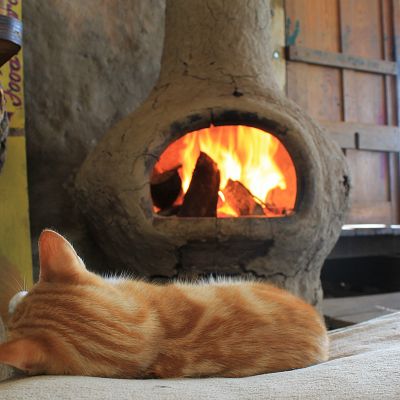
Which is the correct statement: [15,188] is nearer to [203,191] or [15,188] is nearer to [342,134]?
[203,191]

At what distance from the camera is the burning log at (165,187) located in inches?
100

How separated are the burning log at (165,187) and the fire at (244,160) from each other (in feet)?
0.11

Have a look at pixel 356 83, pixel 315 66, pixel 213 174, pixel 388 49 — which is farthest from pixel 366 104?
pixel 213 174

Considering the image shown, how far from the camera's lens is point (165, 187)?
2564mm

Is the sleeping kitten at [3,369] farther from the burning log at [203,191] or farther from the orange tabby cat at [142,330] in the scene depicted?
the burning log at [203,191]

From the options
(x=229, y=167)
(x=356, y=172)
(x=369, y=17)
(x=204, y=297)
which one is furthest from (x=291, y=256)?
(x=369, y=17)

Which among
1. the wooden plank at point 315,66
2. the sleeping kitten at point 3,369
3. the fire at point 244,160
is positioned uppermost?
the wooden plank at point 315,66

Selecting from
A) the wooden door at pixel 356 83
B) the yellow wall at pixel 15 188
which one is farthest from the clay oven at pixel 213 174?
the wooden door at pixel 356 83

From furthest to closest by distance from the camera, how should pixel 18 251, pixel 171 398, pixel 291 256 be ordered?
pixel 18 251
pixel 291 256
pixel 171 398

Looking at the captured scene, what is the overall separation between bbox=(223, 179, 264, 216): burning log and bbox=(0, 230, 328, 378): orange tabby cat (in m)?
1.18

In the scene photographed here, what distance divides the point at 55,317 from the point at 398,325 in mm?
1062

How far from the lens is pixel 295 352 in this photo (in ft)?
3.57

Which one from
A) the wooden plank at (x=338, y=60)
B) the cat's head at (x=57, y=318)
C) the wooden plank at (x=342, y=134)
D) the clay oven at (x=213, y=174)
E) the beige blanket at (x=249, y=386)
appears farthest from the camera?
the wooden plank at (x=342, y=134)

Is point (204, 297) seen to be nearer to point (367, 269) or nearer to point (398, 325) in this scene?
point (398, 325)
